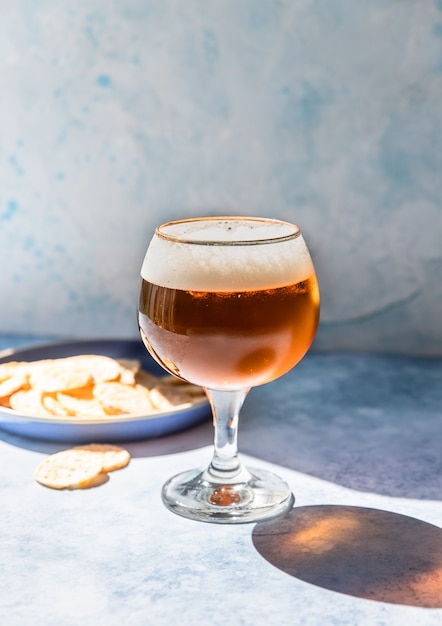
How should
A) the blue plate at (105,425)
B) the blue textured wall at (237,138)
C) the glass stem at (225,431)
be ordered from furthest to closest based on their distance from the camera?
the blue textured wall at (237,138) < the blue plate at (105,425) < the glass stem at (225,431)

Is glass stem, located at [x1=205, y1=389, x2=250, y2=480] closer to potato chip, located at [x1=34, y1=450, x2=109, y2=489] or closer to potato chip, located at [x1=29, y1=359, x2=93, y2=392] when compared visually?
potato chip, located at [x1=34, y1=450, x2=109, y2=489]

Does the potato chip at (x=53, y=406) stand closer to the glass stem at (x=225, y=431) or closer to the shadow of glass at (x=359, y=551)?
the glass stem at (x=225, y=431)

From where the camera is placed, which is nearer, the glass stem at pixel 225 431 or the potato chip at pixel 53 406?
the glass stem at pixel 225 431

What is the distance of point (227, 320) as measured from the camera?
85 centimetres

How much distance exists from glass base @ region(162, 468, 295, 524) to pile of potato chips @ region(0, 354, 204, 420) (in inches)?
5.2

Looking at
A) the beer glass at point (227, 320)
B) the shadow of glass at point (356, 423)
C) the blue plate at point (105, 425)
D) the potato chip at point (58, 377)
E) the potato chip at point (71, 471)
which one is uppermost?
the beer glass at point (227, 320)

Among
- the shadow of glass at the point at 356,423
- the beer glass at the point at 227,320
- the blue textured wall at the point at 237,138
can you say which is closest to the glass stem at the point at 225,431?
the beer glass at the point at 227,320

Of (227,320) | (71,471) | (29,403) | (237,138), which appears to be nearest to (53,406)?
(29,403)

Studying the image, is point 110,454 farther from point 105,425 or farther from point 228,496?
point 228,496

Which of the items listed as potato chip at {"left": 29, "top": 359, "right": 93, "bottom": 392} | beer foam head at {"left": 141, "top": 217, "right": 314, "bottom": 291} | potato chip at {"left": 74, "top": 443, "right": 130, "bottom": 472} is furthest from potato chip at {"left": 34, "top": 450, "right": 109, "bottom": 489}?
beer foam head at {"left": 141, "top": 217, "right": 314, "bottom": 291}

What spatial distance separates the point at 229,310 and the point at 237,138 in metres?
0.69

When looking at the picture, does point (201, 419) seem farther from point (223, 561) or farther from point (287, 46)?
point (287, 46)

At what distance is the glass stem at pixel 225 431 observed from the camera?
0.96 metres

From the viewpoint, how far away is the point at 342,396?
1.30 meters
